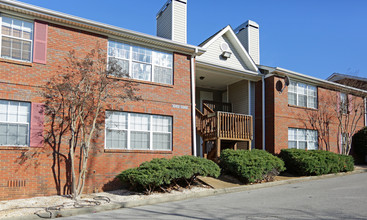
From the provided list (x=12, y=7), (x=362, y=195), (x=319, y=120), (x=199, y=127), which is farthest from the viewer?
(x=319, y=120)

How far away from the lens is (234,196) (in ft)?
35.5

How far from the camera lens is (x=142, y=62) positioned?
528 inches

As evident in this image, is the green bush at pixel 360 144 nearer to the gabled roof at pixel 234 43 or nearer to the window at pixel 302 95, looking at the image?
the window at pixel 302 95

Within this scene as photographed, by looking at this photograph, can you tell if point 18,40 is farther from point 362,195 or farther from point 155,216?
point 362,195

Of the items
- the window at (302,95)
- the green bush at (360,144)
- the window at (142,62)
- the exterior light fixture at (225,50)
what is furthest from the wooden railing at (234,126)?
the green bush at (360,144)

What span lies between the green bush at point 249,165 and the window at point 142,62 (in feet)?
13.2

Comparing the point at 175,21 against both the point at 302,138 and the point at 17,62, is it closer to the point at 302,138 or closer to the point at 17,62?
the point at 17,62

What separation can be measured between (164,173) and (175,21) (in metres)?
8.20

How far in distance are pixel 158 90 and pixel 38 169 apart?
17.5 feet

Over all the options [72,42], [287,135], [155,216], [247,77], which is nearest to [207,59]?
[247,77]

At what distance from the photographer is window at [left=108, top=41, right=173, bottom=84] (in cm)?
1292

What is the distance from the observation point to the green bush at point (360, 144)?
20.9 meters

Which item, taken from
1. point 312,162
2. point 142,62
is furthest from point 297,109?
point 142,62

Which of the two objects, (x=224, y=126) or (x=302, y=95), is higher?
(x=302, y=95)
